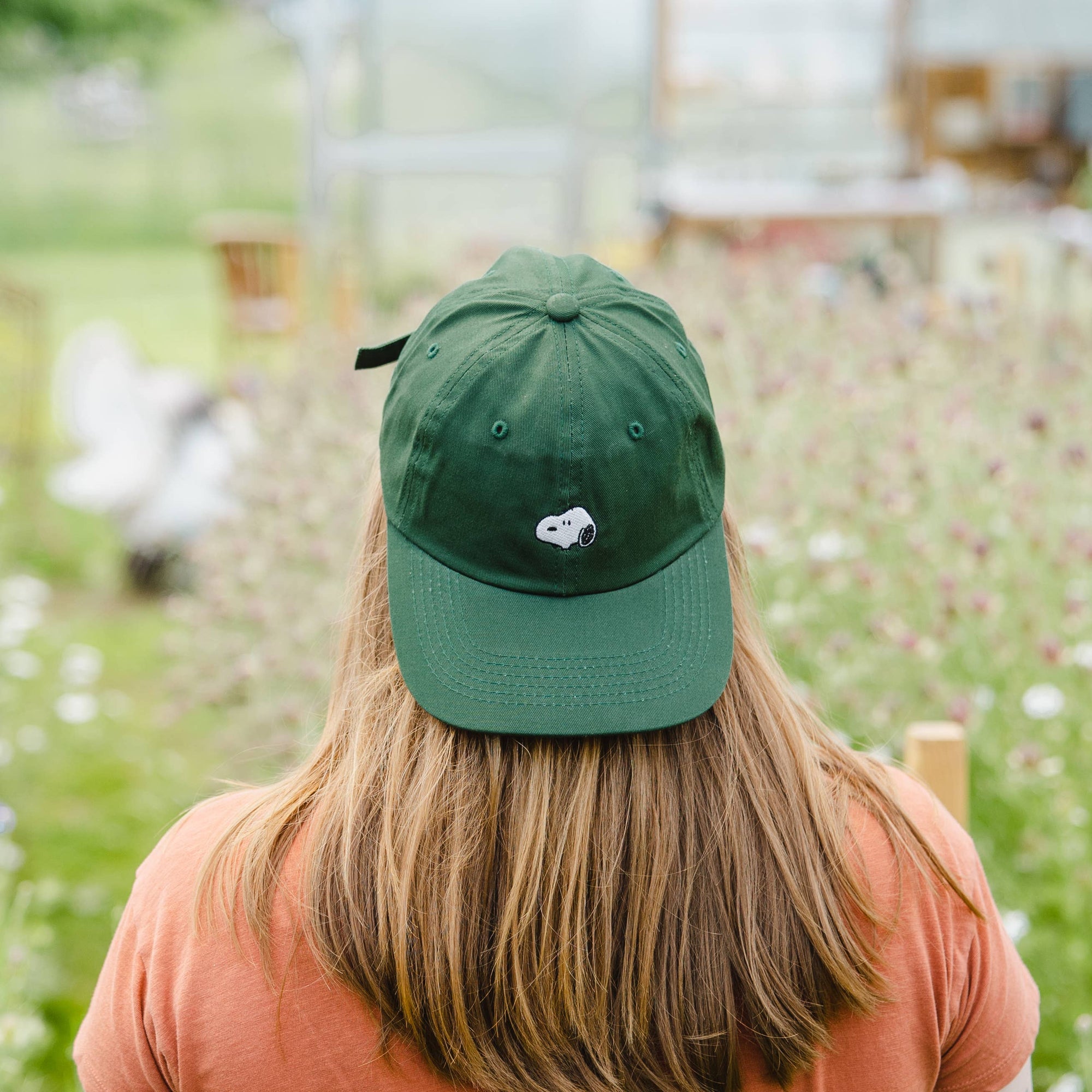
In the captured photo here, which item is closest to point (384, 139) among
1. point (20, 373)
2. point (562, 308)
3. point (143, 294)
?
point (20, 373)

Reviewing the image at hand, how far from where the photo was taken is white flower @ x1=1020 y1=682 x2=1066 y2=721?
2084 mm

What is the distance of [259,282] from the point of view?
28.8 feet

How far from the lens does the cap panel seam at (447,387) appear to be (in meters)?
0.89

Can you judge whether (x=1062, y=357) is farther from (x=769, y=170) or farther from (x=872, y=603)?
(x=769, y=170)

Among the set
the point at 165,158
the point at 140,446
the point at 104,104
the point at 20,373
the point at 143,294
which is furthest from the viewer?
the point at 104,104

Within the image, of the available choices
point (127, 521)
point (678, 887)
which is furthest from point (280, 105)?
point (678, 887)

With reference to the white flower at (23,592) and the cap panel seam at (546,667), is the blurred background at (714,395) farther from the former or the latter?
the cap panel seam at (546,667)

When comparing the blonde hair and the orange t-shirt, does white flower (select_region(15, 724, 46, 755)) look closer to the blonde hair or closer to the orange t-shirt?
the orange t-shirt

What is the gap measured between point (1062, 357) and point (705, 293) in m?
1.04

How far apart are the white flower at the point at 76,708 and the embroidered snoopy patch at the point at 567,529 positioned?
112 inches

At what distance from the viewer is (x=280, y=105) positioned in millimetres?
22359

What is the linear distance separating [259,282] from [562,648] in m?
8.37

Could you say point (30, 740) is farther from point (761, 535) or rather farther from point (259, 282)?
point (259, 282)

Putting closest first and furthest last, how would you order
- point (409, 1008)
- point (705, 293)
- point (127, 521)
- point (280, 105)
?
point (409, 1008)
point (705, 293)
point (127, 521)
point (280, 105)
